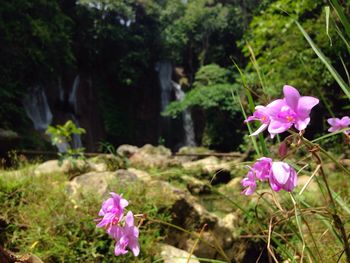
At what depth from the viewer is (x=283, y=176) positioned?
73 cm

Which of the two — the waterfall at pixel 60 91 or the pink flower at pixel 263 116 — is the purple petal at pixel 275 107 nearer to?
the pink flower at pixel 263 116

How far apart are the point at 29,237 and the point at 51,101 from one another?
47.2ft

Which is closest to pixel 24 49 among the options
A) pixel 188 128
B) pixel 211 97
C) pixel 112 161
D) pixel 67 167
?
pixel 211 97

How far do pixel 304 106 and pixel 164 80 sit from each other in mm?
21104

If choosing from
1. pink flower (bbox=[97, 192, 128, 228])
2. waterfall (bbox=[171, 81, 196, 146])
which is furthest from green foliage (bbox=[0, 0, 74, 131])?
pink flower (bbox=[97, 192, 128, 228])

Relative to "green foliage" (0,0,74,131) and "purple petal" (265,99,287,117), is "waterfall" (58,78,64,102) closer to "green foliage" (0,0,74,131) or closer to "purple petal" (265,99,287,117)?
"green foliage" (0,0,74,131)

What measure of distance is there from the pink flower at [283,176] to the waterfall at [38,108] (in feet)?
48.1

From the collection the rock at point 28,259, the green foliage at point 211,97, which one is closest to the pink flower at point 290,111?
the rock at point 28,259

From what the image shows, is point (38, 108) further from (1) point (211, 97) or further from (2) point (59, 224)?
(2) point (59, 224)

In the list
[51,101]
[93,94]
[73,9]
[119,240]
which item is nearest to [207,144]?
[93,94]

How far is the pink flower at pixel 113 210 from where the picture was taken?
36.3 inches

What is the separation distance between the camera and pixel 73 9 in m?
18.2

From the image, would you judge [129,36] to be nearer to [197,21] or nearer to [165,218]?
[197,21]

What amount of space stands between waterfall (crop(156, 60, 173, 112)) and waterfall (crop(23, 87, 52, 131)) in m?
7.16
